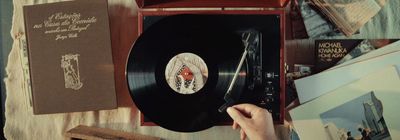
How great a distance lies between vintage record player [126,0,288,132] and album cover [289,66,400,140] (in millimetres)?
100

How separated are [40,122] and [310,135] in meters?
0.71

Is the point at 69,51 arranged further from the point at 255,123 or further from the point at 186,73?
the point at 255,123

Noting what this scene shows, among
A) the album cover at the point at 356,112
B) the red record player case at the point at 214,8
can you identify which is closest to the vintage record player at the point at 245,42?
the red record player case at the point at 214,8

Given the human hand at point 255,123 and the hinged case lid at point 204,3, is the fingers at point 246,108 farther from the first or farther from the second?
the hinged case lid at point 204,3

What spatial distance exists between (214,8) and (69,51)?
15.0 inches

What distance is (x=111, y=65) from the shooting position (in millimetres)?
889

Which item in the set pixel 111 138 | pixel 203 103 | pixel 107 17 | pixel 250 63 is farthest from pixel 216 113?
pixel 107 17

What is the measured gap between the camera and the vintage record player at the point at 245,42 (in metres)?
0.79

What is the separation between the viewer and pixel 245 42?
813mm

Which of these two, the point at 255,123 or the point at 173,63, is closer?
the point at 255,123

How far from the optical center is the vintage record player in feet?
2.59

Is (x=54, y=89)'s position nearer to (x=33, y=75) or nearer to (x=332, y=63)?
(x=33, y=75)

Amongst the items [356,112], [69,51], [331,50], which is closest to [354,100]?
[356,112]

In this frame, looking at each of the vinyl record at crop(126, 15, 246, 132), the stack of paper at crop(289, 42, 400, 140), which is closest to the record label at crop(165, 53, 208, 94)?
the vinyl record at crop(126, 15, 246, 132)
